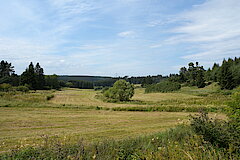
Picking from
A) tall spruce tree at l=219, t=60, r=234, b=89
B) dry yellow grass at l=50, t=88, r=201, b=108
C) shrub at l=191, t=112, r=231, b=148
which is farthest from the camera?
tall spruce tree at l=219, t=60, r=234, b=89

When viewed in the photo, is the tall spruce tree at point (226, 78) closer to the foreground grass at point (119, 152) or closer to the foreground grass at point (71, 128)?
the foreground grass at point (71, 128)

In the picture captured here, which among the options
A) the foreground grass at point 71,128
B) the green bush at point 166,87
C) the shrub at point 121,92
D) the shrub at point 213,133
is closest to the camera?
the shrub at point 213,133

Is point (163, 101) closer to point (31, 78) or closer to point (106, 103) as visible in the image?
point (106, 103)

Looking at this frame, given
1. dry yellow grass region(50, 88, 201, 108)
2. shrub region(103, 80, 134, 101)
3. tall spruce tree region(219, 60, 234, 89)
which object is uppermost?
tall spruce tree region(219, 60, 234, 89)

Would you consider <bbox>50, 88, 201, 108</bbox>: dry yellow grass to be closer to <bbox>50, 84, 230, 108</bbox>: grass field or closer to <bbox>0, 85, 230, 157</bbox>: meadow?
<bbox>50, 84, 230, 108</bbox>: grass field

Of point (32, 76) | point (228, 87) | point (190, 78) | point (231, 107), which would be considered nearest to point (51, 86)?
point (32, 76)

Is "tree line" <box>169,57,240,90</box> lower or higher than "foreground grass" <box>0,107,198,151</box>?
higher

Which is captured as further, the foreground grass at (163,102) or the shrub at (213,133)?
the foreground grass at (163,102)

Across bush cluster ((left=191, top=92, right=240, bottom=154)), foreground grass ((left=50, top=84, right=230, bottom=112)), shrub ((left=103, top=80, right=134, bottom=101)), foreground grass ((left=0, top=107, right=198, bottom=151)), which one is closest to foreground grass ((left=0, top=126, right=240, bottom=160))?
bush cluster ((left=191, top=92, right=240, bottom=154))

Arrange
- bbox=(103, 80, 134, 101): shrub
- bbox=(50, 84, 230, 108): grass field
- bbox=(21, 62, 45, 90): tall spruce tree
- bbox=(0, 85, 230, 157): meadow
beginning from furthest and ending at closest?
bbox=(21, 62, 45, 90): tall spruce tree, bbox=(103, 80, 134, 101): shrub, bbox=(50, 84, 230, 108): grass field, bbox=(0, 85, 230, 157): meadow

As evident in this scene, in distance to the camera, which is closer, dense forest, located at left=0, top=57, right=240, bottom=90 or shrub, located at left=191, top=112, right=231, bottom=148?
shrub, located at left=191, top=112, right=231, bottom=148

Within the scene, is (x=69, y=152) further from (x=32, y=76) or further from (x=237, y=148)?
(x=32, y=76)

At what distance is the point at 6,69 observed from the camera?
9331cm

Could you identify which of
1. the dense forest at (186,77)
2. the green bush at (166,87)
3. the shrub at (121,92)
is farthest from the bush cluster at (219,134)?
the green bush at (166,87)
